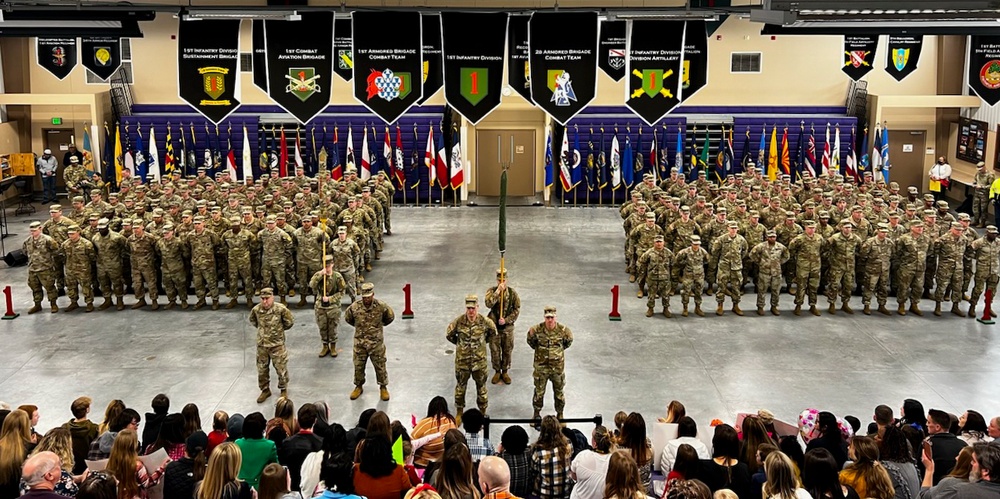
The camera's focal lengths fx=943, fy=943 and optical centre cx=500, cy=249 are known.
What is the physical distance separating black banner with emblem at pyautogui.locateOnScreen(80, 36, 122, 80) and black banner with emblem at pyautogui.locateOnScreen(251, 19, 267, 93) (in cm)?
238

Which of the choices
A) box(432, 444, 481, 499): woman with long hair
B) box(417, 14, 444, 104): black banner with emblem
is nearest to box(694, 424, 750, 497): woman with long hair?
box(432, 444, 481, 499): woman with long hair

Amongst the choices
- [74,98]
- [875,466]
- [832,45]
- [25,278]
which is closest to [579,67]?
[875,466]

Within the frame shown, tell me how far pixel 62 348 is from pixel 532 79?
23.8ft

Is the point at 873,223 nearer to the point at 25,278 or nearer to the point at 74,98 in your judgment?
the point at 25,278

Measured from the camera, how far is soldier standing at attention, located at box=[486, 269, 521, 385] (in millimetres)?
11086

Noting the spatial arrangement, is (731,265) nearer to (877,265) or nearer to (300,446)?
(877,265)

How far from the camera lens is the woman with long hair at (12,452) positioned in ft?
20.0

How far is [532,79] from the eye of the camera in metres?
12.0

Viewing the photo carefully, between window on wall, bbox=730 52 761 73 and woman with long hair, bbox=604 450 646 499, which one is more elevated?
window on wall, bbox=730 52 761 73

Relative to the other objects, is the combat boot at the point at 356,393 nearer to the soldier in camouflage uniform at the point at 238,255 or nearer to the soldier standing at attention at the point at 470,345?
the soldier standing at attention at the point at 470,345


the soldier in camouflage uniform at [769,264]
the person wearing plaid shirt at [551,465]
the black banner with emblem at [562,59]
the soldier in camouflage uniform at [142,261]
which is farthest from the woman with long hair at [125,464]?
the soldier in camouflage uniform at [769,264]

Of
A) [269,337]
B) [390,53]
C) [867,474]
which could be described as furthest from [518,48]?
[867,474]

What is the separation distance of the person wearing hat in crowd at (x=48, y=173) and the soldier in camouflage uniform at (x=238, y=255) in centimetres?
1121

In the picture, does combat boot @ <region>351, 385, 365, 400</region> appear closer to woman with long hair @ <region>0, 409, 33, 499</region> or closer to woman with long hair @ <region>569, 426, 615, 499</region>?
woman with long hair @ <region>0, 409, 33, 499</region>
